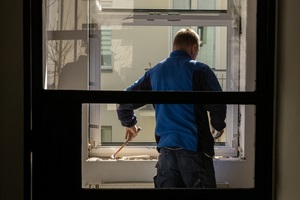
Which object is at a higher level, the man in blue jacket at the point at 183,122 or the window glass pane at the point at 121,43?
the window glass pane at the point at 121,43

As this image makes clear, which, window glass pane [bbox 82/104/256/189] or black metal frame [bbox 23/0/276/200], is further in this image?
window glass pane [bbox 82/104/256/189]

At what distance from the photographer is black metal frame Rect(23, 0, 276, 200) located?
2.08 meters

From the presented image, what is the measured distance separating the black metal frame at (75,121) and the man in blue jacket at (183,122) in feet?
0.24

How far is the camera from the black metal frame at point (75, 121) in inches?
81.7

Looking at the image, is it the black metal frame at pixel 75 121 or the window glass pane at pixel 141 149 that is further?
the window glass pane at pixel 141 149

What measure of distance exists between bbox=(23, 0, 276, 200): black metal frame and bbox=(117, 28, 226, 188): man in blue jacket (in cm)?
7
